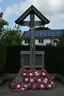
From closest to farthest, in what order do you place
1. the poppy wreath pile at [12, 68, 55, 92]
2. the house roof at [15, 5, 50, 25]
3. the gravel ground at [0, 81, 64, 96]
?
the gravel ground at [0, 81, 64, 96] → the poppy wreath pile at [12, 68, 55, 92] → the house roof at [15, 5, 50, 25]

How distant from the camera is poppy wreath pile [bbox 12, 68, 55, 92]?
Result: 1234 cm

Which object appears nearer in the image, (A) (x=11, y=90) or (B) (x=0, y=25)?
(A) (x=11, y=90)

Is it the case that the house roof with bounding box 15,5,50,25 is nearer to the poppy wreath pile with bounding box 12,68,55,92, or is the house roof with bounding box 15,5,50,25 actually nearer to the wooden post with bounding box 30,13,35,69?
the wooden post with bounding box 30,13,35,69

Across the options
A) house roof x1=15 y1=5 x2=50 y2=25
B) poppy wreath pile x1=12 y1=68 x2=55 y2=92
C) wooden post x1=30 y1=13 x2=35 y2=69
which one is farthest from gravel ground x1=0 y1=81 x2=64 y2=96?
house roof x1=15 y1=5 x2=50 y2=25

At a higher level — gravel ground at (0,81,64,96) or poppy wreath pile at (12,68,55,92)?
poppy wreath pile at (12,68,55,92)

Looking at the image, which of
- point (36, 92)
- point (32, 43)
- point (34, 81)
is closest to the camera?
point (36, 92)

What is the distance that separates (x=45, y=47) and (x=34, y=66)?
3.49m

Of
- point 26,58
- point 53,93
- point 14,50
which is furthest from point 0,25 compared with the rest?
point 53,93

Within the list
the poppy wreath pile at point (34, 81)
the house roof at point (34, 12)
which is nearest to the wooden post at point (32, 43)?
the house roof at point (34, 12)

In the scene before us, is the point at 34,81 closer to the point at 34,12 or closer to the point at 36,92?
the point at 36,92

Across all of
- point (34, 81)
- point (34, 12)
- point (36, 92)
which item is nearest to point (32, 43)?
point (34, 12)

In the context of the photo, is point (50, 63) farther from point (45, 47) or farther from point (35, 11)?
point (35, 11)

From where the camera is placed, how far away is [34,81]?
12.8 meters

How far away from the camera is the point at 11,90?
11969mm
